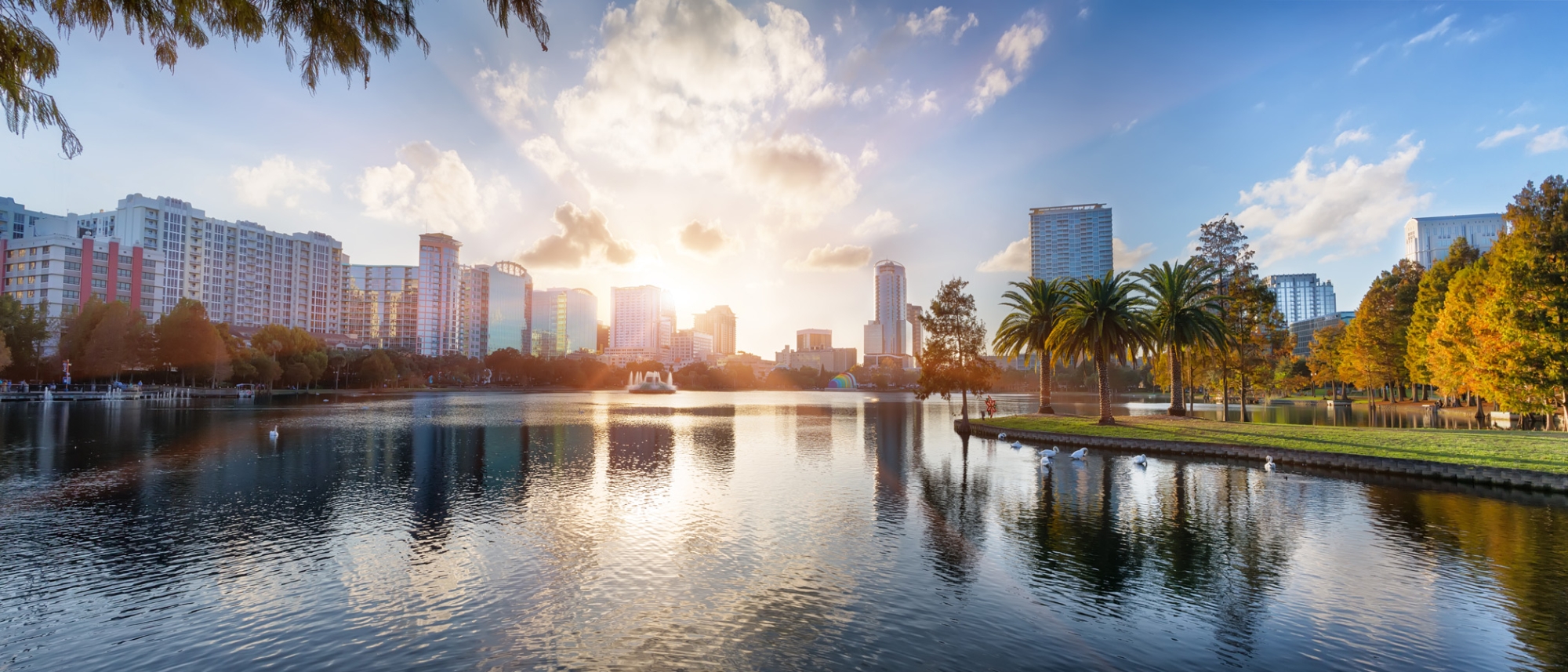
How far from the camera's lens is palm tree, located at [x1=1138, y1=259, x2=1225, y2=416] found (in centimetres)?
4859

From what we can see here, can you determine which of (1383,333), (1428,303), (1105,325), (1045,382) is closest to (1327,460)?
(1105,325)

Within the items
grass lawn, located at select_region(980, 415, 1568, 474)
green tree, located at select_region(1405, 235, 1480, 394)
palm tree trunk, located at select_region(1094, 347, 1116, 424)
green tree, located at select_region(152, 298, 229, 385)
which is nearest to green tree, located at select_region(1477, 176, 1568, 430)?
grass lawn, located at select_region(980, 415, 1568, 474)

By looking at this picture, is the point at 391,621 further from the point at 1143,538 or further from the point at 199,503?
the point at 1143,538

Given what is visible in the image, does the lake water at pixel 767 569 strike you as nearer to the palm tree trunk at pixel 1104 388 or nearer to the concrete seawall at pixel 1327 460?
the concrete seawall at pixel 1327 460

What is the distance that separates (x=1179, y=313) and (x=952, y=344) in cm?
1774

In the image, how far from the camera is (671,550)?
58.6 feet

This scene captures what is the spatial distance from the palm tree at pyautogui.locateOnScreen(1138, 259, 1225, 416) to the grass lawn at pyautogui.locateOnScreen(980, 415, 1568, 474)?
252 inches

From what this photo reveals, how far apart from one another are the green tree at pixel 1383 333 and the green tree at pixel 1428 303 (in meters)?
6.15

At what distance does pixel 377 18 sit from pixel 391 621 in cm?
1144

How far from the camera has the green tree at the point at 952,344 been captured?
5538cm

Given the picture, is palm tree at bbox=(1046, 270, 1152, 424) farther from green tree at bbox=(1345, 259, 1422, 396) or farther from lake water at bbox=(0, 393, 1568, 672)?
green tree at bbox=(1345, 259, 1422, 396)

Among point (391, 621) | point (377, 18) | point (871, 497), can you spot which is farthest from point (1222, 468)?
point (377, 18)

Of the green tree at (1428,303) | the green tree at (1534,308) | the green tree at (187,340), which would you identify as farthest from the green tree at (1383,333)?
the green tree at (187,340)

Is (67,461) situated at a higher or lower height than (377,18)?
lower
